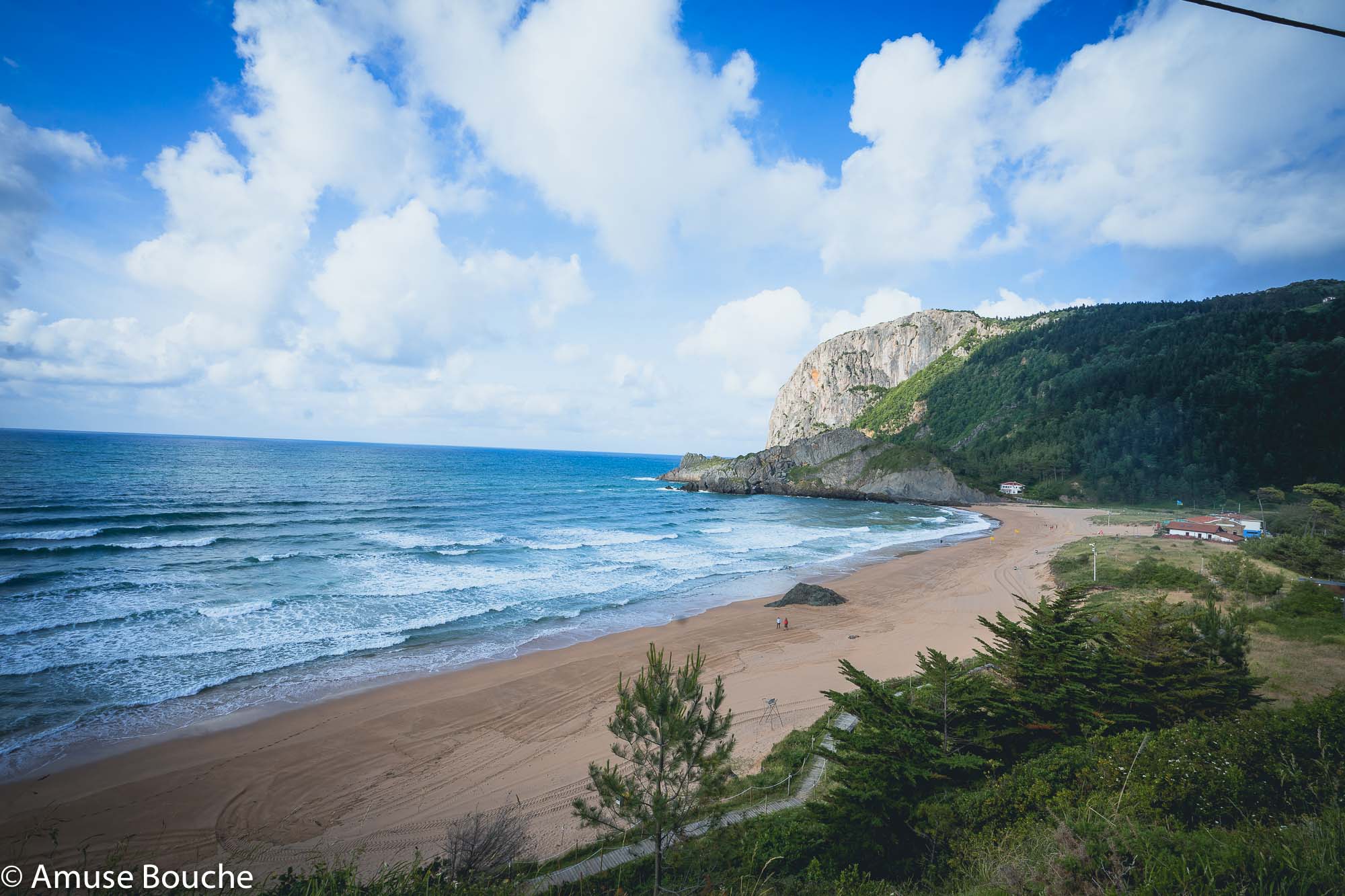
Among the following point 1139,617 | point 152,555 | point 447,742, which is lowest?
point 447,742

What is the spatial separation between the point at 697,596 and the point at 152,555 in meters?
31.5

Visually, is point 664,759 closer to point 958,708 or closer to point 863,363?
point 958,708

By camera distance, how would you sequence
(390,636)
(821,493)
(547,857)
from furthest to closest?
1. (821,493)
2. (390,636)
3. (547,857)

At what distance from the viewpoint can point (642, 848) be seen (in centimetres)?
864

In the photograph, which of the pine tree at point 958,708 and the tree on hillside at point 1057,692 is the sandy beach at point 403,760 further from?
the tree on hillside at point 1057,692

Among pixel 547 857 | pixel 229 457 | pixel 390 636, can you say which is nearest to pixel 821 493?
pixel 390 636

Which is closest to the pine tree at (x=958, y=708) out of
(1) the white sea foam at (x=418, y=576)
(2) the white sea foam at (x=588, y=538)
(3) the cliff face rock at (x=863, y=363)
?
(1) the white sea foam at (x=418, y=576)

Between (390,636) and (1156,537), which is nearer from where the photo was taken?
(390,636)

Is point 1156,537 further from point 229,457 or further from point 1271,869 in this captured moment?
point 229,457

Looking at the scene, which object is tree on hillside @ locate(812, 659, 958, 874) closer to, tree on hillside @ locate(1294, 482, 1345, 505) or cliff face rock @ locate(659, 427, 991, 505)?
tree on hillside @ locate(1294, 482, 1345, 505)

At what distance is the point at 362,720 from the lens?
14984 mm

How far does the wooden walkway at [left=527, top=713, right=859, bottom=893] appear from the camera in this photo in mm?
7828

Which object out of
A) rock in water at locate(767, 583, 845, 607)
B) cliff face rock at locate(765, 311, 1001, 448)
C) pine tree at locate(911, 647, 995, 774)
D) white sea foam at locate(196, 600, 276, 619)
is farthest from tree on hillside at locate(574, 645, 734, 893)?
cliff face rock at locate(765, 311, 1001, 448)

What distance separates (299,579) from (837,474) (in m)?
87.9
